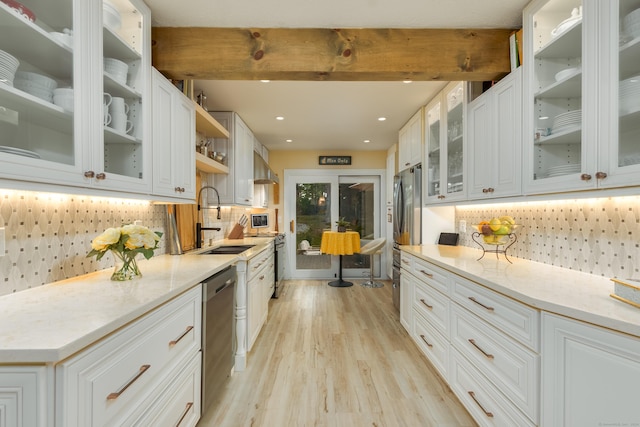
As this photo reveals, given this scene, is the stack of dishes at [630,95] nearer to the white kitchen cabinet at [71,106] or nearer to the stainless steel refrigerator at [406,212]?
the stainless steel refrigerator at [406,212]

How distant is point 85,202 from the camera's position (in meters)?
1.67

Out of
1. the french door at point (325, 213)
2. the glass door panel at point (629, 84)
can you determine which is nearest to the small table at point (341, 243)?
the french door at point (325, 213)

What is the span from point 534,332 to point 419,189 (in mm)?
2286

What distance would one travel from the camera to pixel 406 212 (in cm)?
370

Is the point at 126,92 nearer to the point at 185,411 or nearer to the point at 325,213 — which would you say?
the point at 185,411

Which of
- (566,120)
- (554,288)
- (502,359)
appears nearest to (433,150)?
(566,120)

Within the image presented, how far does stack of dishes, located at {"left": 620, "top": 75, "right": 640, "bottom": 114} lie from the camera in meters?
1.25

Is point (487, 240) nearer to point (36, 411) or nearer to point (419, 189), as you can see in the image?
point (419, 189)

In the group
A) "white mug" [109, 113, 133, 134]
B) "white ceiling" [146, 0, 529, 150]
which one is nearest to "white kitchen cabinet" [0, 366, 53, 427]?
"white mug" [109, 113, 133, 134]

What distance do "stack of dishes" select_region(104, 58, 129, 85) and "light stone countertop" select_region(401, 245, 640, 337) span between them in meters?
2.23

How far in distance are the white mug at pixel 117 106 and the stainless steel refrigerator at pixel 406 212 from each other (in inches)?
112

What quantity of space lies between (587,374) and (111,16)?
2.63m

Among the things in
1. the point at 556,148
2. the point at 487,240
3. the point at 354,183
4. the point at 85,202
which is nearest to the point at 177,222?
the point at 85,202

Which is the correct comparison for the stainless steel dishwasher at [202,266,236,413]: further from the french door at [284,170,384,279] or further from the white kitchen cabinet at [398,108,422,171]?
the french door at [284,170,384,279]
